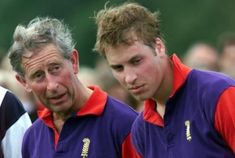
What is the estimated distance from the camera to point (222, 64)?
13250 millimetres

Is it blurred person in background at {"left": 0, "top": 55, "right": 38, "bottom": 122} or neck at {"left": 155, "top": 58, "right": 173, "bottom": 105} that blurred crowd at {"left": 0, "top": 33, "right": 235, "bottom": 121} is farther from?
neck at {"left": 155, "top": 58, "right": 173, "bottom": 105}

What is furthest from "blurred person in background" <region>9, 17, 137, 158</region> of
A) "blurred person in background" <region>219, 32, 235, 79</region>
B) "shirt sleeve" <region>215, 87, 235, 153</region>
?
"blurred person in background" <region>219, 32, 235, 79</region>

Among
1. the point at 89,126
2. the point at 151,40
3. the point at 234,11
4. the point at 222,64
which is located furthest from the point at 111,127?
the point at 234,11

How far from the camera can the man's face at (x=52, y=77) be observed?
27.7 ft

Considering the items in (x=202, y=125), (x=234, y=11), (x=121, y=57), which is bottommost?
(x=202, y=125)

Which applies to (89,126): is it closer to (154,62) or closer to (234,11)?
(154,62)

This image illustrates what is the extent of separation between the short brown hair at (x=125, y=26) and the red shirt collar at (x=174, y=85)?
222 mm

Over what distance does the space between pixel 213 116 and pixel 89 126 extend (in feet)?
3.46

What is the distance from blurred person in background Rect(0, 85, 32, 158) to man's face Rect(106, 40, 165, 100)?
3.69ft

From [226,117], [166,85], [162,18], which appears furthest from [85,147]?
[162,18]

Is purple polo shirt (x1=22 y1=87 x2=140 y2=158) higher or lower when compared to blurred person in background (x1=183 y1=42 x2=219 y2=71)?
lower

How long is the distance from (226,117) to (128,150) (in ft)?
2.93

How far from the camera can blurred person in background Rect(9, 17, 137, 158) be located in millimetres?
8406

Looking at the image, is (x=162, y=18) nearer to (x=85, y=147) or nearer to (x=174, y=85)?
(x=85, y=147)
